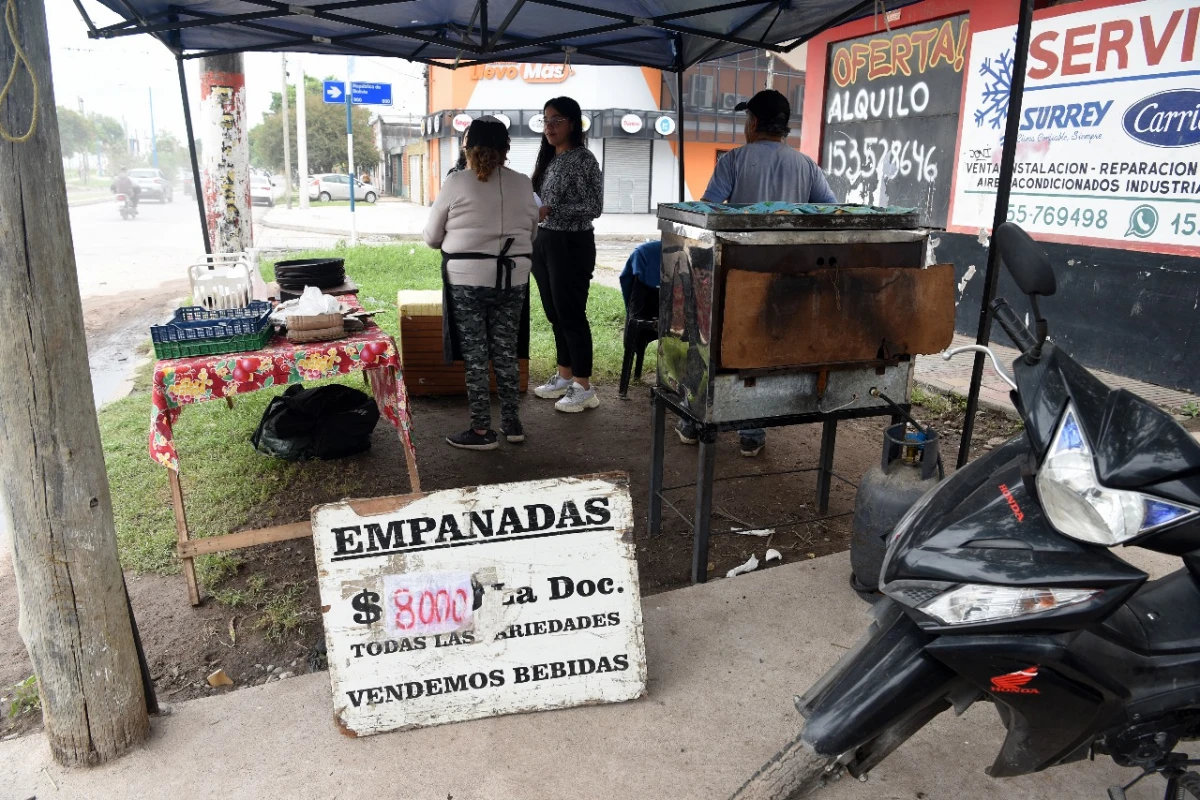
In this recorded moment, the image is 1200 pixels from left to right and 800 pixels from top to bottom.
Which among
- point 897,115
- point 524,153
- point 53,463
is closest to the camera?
point 53,463

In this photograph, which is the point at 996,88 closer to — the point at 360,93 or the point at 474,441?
the point at 474,441

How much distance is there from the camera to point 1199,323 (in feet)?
19.8

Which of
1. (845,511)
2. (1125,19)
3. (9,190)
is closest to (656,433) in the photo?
(845,511)

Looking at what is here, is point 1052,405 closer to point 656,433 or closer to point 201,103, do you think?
point 656,433

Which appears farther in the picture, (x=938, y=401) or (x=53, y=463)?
(x=938, y=401)

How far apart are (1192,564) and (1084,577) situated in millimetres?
437

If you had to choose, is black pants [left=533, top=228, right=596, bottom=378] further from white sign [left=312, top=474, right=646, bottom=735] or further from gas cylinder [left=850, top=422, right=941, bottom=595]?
white sign [left=312, top=474, right=646, bottom=735]

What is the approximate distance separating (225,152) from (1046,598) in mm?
7337

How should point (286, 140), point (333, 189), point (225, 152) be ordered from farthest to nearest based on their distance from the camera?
point (333, 189) → point (286, 140) → point (225, 152)

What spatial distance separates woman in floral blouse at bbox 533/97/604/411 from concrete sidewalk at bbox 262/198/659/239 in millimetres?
15545

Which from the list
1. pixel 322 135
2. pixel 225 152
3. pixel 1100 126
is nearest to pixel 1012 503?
pixel 1100 126

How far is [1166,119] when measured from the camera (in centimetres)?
605

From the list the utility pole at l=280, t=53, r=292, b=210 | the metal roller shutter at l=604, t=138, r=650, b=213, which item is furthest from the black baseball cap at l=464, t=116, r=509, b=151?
the utility pole at l=280, t=53, r=292, b=210

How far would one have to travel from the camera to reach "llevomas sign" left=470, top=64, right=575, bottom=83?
29.3 m
